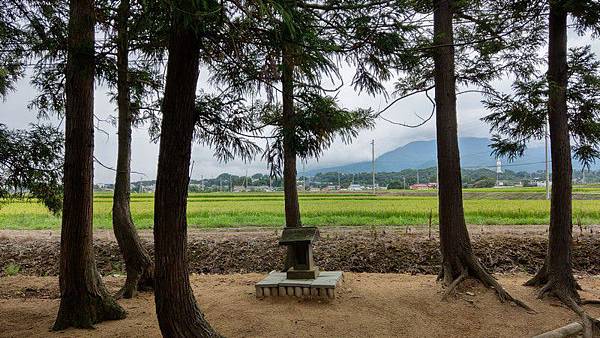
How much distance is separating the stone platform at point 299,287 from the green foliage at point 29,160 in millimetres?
3548

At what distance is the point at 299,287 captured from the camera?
5180 millimetres

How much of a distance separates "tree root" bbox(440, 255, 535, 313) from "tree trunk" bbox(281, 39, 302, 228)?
8.26 feet

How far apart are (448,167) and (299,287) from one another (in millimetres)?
2871

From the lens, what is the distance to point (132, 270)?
20.1 feet

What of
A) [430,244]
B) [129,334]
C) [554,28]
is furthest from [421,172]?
[129,334]

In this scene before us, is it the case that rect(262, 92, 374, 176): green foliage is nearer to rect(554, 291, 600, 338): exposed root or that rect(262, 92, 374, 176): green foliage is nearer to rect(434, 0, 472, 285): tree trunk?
rect(434, 0, 472, 285): tree trunk

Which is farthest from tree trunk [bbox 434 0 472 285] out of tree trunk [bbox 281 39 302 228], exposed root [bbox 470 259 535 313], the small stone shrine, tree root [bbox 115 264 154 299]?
tree root [bbox 115 264 154 299]

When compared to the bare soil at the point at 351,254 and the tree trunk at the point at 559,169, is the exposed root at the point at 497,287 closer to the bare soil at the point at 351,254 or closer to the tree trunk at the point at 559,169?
the tree trunk at the point at 559,169

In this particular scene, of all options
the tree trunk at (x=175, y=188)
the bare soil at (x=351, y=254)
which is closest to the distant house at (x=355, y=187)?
the bare soil at (x=351, y=254)

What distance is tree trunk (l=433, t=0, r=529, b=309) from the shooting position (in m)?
5.73

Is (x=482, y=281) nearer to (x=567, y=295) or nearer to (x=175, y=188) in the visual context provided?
(x=567, y=295)

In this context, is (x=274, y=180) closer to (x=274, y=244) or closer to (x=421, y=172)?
(x=274, y=244)

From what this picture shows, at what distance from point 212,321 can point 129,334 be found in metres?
0.88

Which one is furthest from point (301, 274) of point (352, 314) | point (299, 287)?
point (352, 314)
